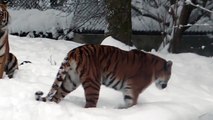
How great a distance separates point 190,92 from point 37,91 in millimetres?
2056

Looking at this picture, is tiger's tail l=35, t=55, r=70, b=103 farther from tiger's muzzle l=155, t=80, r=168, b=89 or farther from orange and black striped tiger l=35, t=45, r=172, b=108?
tiger's muzzle l=155, t=80, r=168, b=89

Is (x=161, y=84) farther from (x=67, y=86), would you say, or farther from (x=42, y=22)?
(x=42, y=22)

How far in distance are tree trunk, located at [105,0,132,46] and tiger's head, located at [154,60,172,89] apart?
358 cm

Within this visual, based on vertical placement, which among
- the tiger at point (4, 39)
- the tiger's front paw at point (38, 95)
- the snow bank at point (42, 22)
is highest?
the tiger at point (4, 39)

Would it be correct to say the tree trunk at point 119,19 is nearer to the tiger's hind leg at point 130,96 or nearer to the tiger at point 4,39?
the tiger at point 4,39

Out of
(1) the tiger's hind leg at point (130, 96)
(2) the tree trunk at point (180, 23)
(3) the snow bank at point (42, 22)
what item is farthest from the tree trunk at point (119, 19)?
(1) the tiger's hind leg at point (130, 96)

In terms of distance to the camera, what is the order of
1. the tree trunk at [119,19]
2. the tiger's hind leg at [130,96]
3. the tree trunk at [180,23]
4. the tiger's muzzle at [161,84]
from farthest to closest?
the tree trunk at [180,23], the tree trunk at [119,19], the tiger's muzzle at [161,84], the tiger's hind leg at [130,96]

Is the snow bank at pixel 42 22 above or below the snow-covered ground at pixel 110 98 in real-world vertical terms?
below

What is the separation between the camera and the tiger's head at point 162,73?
19.5 ft

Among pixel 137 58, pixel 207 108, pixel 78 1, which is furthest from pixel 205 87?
pixel 78 1

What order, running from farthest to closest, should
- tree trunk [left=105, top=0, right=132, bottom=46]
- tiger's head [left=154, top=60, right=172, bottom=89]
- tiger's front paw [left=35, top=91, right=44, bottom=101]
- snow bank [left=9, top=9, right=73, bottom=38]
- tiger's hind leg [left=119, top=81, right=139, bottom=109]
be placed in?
snow bank [left=9, top=9, right=73, bottom=38], tree trunk [left=105, top=0, right=132, bottom=46], tiger's head [left=154, top=60, right=172, bottom=89], tiger's hind leg [left=119, top=81, right=139, bottom=109], tiger's front paw [left=35, top=91, right=44, bottom=101]

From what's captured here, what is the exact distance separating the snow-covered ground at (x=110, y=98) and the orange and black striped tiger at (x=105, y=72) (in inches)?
5.8

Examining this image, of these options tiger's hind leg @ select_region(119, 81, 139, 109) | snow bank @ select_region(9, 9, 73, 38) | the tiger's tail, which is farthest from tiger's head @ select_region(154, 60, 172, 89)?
snow bank @ select_region(9, 9, 73, 38)

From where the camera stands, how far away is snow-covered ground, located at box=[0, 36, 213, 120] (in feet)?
16.7
